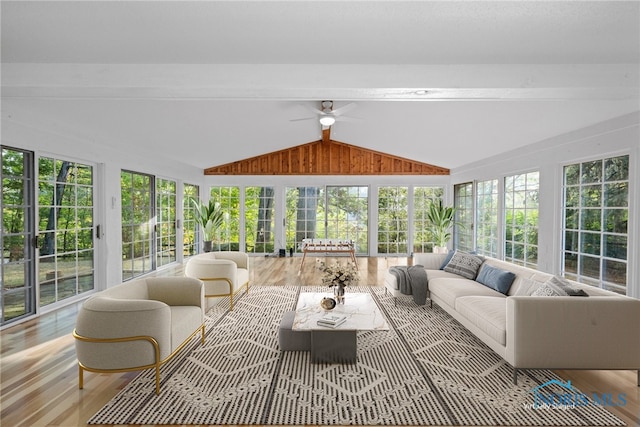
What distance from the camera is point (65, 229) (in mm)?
4418

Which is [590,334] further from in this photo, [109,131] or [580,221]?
[109,131]

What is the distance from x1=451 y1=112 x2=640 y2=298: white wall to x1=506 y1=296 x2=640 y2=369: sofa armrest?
146cm

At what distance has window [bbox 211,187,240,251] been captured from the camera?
29.3 feet

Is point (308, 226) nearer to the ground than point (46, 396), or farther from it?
farther from it

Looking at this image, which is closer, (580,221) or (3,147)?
(3,147)

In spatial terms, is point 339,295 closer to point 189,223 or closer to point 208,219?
point 208,219

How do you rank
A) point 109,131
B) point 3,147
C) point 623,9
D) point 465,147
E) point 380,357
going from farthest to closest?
point 465,147
point 109,131
point 3,147
point 380,357
point 623,9

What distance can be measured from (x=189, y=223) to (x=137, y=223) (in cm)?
222

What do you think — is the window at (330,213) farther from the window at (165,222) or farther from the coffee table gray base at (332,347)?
the coffee table gray base at (332,347)

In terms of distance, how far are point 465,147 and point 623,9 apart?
453 centimetres

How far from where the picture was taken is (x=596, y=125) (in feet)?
13.3

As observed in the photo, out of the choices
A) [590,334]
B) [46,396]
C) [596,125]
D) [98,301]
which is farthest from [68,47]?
[596,125]

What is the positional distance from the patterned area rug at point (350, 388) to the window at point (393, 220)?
213 inches
